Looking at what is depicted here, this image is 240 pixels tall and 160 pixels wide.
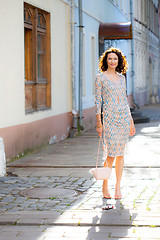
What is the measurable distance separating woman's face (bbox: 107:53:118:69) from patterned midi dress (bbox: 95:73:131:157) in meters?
0.14

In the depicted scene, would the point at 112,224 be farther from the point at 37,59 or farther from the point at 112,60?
the point at 37,59

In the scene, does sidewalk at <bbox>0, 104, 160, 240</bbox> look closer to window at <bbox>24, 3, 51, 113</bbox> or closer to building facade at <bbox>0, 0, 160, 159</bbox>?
building facade at <bbox>0, 0, 160, 159</bbox>

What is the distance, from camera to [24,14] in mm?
12453

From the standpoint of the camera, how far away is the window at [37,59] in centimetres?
1277

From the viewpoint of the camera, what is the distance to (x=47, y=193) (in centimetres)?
765

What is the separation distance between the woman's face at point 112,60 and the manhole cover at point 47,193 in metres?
1.65

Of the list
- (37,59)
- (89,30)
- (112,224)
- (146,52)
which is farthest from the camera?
(146,52)

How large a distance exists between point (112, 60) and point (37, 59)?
648 centimetres

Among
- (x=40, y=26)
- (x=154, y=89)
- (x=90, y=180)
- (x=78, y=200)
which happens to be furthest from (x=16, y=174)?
(x=154, y=89)

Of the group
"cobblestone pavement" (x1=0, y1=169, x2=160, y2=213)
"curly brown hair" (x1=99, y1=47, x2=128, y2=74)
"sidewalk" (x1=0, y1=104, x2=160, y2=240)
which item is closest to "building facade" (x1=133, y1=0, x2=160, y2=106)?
"sidewalk" (x1=0, y1=104, x2=160, y2=240)

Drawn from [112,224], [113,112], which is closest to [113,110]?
[113,112]

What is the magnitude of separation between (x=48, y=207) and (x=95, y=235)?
1.35 meters

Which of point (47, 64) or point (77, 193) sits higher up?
point (47, 64)

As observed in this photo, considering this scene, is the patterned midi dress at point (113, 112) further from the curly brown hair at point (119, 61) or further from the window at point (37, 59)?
the window at point (37, 59)
